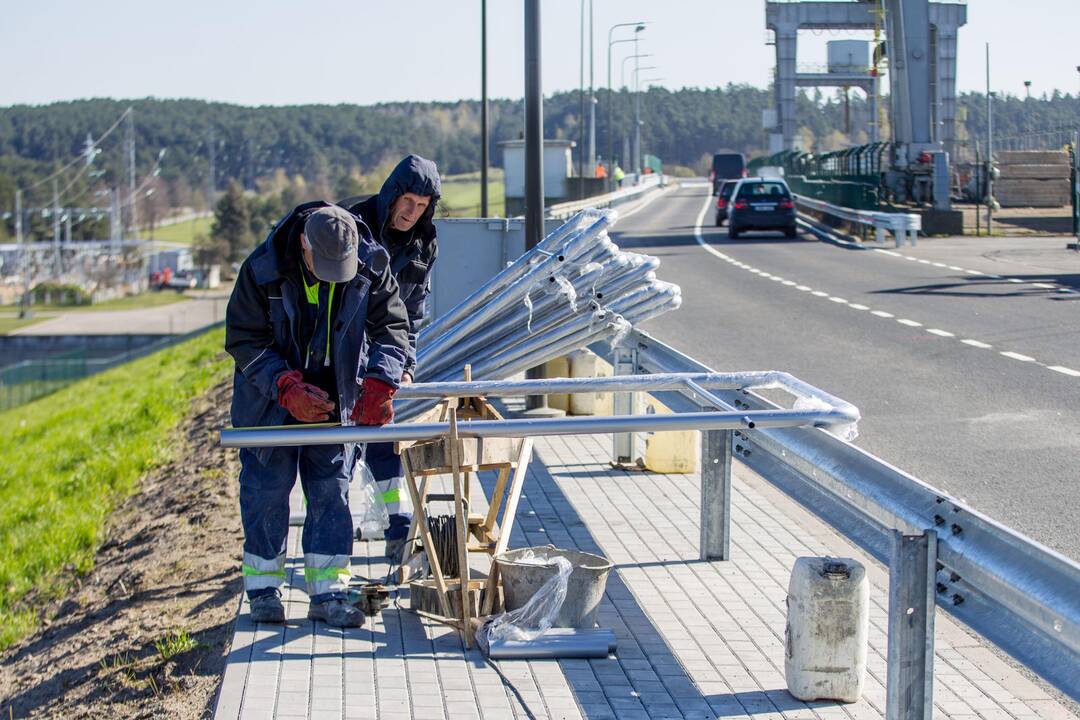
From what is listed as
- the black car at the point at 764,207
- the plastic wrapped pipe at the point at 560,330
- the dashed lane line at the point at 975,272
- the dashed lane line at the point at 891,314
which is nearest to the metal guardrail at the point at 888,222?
the dashed lane line at the point at 975,272

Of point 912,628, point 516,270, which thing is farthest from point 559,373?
point 912,628

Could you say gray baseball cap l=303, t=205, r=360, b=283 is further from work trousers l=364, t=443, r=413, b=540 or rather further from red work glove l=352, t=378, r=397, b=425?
work trousers l=364, t=443, r=413, b=540

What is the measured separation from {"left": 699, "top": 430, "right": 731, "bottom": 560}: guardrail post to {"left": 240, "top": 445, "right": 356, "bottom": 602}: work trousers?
1755 millimetres

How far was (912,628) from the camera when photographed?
14.2 ft

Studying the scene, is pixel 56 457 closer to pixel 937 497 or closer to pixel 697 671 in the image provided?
pixel 697 671

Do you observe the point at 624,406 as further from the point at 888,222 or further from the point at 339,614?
the point at 888,222

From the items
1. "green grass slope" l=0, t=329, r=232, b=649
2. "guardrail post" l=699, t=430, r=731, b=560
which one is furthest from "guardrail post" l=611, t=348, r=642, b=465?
"green grass slope" l=0, t=329, r=232, b=649

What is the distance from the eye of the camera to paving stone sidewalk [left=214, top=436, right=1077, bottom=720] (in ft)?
16.9

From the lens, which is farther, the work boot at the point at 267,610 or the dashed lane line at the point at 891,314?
the dashed lane line at the point at 891,314

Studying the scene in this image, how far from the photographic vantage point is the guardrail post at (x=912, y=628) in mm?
4293

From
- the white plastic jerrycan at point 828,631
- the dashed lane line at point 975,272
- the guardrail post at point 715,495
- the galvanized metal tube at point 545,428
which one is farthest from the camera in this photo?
the dashed lane line at point 975,272

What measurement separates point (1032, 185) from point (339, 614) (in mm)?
51562

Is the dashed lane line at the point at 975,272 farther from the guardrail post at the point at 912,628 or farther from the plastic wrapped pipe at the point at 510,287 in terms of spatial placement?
the guardrail post at the point at 912,628

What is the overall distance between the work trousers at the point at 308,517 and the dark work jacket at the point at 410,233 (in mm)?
582
